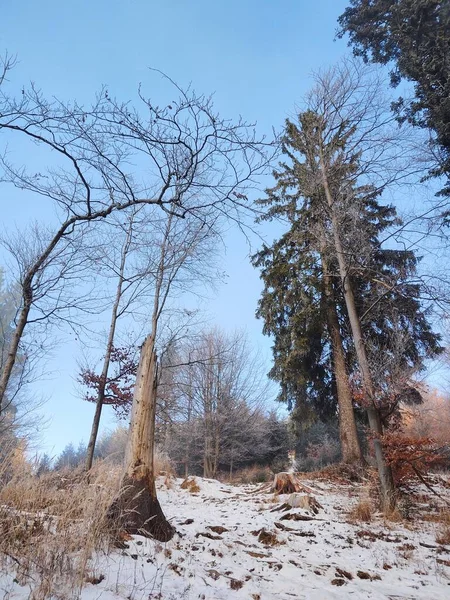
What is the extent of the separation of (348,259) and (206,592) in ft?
24.5

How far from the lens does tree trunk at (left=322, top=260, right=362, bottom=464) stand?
9078 mm

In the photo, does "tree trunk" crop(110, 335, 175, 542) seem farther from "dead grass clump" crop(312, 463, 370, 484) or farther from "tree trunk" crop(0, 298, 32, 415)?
"dead grass clump" crop(312, 463, 370, 484)

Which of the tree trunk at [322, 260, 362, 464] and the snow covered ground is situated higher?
the tree trunk at [322, 260, 362, 464]

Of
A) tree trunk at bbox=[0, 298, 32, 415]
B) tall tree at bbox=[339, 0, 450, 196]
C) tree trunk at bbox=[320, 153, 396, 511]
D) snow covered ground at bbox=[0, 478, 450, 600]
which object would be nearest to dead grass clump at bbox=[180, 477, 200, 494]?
snow covered ground at bbox=[0, 478, 450, 600]

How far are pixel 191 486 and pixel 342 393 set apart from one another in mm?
4920

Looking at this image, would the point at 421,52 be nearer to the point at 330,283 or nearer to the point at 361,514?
the point at 330,283

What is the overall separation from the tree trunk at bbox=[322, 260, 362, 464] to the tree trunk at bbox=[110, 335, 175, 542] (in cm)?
556

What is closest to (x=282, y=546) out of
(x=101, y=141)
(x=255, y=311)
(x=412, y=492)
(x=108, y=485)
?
(x=108, y=485)

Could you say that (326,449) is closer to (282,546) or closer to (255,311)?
(255,311)

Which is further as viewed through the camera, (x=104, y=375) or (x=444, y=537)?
(x=104, y=375)

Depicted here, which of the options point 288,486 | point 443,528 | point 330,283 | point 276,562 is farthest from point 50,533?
point 330,283

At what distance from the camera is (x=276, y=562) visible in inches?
129

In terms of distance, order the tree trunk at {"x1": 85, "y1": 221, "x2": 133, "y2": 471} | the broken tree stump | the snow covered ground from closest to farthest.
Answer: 1. the snow covered ground
2. the broken tree stump
3. the tree trunk at {"x1": 85, "y1": 221, "x2": 133, "y2": 471}

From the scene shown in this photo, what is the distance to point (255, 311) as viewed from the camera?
42.7 feet
